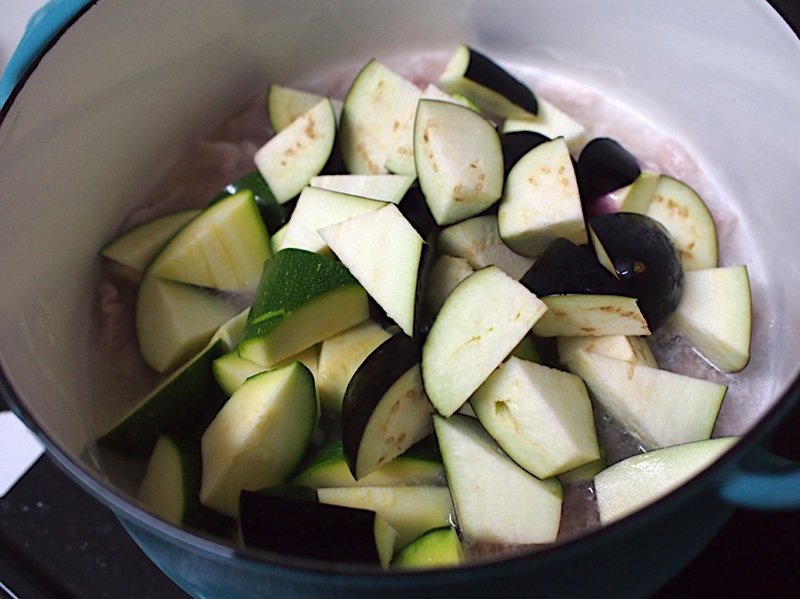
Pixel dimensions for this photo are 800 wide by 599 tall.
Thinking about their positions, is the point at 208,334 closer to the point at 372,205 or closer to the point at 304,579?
the point at 372,205

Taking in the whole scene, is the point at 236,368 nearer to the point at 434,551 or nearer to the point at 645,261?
the point at 434,551

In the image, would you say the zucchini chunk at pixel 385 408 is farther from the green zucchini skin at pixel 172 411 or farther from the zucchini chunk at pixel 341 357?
the green zucchini skin at pixel 172 411

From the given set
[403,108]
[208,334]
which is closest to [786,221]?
[403,108]

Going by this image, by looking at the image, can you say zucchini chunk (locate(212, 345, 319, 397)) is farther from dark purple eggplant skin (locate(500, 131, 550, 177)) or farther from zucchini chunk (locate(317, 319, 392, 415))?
dark purple eggplant skin (locate(500, 131, 550, 177))

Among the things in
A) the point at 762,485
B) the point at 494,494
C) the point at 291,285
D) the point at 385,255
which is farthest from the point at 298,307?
the point at 762,485

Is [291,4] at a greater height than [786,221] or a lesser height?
greater

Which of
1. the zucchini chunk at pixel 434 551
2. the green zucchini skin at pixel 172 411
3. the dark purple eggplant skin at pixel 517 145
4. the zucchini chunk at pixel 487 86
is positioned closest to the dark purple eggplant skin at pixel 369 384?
the zucchini chunk at pixel 434 551
